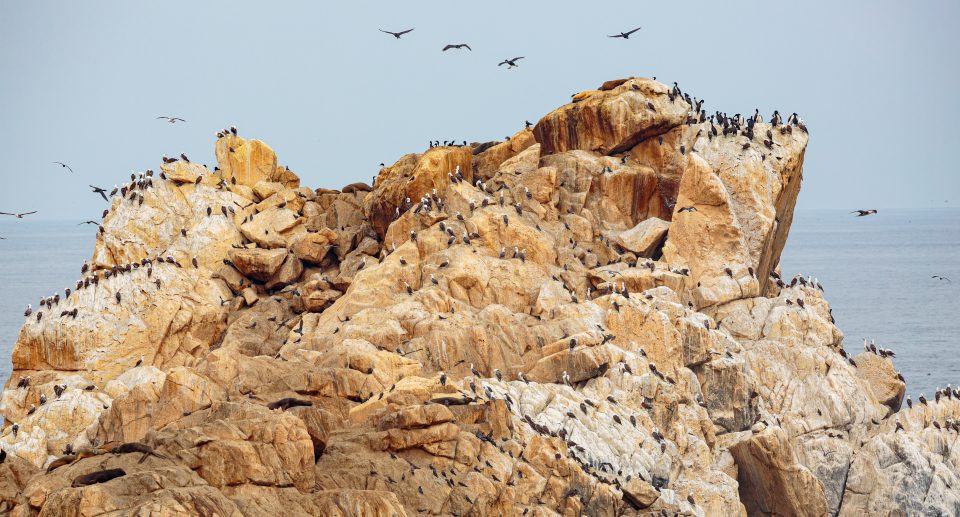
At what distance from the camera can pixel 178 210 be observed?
76.9 meters

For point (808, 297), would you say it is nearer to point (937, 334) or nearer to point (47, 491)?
point (47, 491)

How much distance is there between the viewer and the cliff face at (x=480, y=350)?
5031cm

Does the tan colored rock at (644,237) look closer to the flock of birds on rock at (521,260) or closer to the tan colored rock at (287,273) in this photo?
the flock of birds on rock at (521,260)

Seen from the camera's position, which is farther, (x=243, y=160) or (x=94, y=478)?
(x=243, y=160)

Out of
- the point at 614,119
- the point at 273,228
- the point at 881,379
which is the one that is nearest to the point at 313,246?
the point at 273,228

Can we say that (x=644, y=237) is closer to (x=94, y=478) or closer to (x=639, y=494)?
(x=639, y=494)

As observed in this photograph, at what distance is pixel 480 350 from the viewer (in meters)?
62.0

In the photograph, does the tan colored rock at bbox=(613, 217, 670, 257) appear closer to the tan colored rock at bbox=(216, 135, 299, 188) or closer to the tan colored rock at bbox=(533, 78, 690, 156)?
the tan colored rock at bbox=(533, 78, 690, 156)

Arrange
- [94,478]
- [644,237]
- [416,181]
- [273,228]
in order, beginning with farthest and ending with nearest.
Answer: [273,228], [416,181], [644,237], [94,478]

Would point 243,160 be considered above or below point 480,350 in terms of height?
above

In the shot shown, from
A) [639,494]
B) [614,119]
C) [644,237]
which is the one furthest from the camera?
[614,119]

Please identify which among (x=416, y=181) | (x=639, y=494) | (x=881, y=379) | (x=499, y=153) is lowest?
(x=639, y=494)

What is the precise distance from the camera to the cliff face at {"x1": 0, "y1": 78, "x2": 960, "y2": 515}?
5031cm

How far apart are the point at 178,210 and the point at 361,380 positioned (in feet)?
76.3
